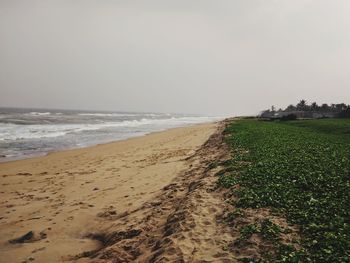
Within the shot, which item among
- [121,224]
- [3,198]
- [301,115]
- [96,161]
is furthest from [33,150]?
[301,115]

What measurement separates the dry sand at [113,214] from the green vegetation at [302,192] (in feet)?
3.35

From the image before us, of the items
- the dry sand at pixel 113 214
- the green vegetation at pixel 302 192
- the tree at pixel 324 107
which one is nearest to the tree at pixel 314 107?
the tree at pixel 324 107

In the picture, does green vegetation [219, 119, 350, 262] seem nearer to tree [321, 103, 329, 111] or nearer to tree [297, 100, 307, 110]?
tree [321, 103, 329, 111]

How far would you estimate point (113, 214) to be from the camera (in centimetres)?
1059

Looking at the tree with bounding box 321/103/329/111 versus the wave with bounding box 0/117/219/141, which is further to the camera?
the tree with bounding box 321/103/329/111

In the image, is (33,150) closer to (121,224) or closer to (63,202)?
(63,202)

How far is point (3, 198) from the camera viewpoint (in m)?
13.0

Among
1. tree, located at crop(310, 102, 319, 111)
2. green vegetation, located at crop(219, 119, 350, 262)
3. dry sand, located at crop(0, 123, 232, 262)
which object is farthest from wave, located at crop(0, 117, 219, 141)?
tree, located at crop(310, 102, 319, 111)

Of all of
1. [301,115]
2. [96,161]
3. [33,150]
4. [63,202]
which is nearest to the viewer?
[63,202]

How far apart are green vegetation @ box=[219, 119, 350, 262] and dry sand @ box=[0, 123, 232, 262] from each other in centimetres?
102

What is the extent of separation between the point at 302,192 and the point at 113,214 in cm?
612

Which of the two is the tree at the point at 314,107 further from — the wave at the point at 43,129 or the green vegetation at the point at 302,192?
the green vegetation at the point at 302,192

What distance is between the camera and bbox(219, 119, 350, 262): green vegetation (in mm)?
6539

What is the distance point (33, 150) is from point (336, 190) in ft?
77.0
